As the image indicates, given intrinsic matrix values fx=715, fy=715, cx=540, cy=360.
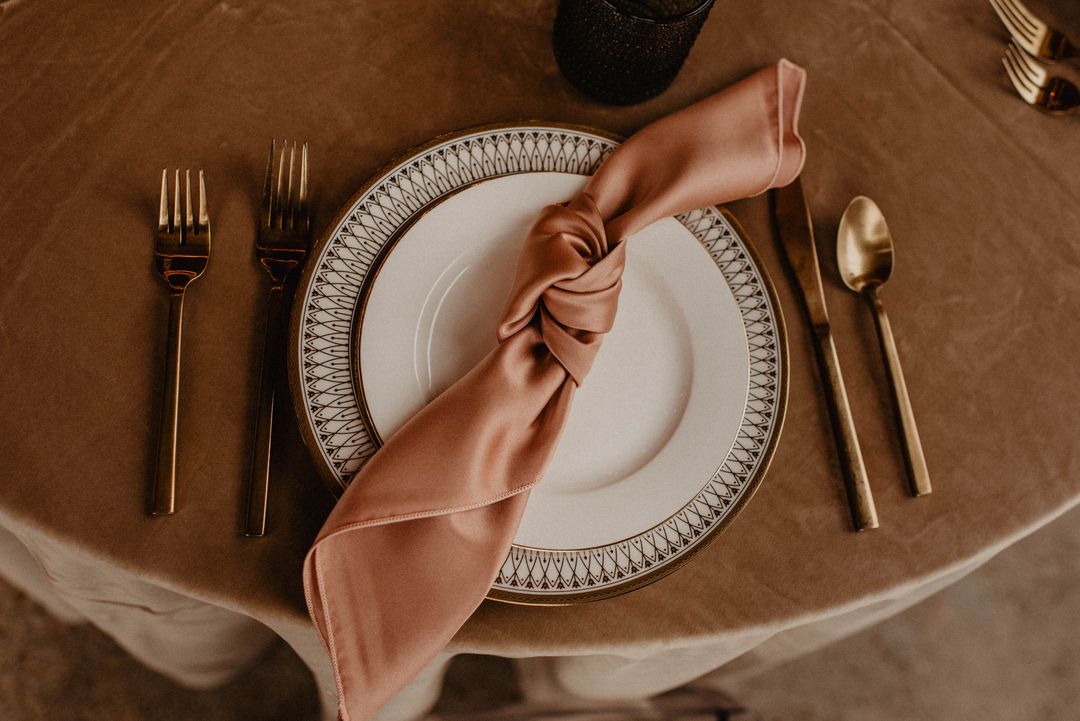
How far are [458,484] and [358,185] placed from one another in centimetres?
21

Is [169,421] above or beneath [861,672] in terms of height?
above

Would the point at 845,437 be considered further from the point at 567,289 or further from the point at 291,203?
the point at 291,203

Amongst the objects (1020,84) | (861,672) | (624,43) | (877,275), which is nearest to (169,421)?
(624,43)

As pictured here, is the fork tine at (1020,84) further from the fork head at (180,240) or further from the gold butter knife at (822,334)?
the fork head at (180,240)

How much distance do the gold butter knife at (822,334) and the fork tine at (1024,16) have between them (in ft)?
0.86

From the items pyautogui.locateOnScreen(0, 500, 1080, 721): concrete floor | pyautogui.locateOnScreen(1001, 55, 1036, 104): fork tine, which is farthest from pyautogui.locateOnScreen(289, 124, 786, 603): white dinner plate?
pyautogui.locateOnScreen(0, 500, 1080, 721): concrete floor

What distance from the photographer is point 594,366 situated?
43cm

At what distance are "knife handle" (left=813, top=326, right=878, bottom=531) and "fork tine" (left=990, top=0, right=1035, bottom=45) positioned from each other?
0.32 meters

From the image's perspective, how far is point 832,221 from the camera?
50 cm

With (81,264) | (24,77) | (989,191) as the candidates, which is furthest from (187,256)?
(989,191)

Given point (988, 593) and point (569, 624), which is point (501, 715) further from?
point (988, 593)

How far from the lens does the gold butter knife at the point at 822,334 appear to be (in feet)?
1.44

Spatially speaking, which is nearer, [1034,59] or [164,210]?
[164,210]

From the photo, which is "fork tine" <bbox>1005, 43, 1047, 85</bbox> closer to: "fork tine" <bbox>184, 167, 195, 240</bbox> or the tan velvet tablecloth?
the tan velvet tablecloth
